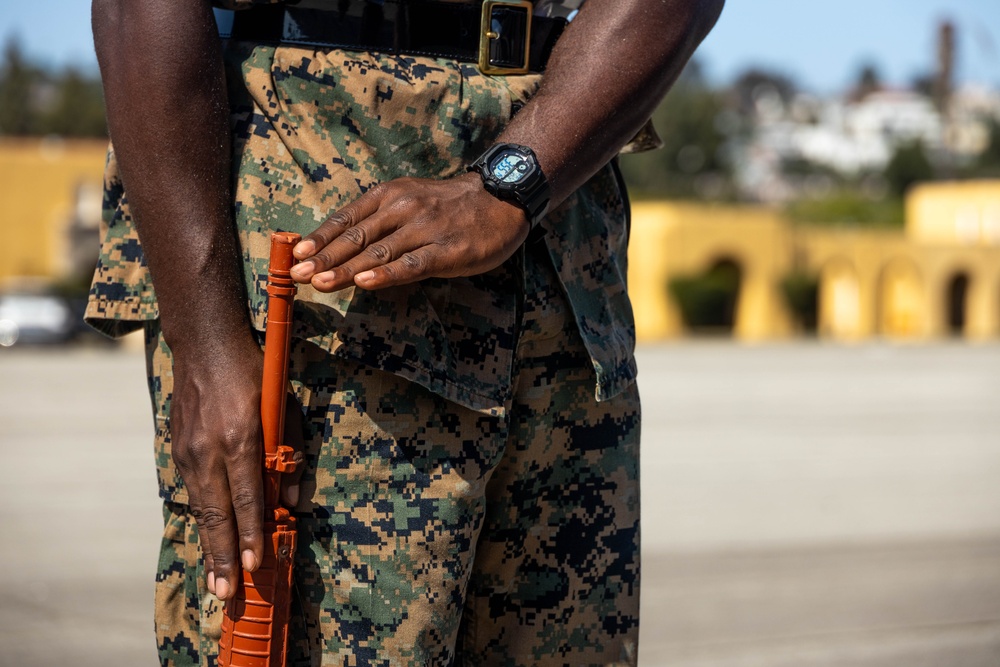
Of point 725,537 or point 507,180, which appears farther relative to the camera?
point 725,537

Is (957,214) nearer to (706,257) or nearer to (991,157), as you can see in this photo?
(706,257)

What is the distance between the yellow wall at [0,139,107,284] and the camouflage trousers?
1244 inches

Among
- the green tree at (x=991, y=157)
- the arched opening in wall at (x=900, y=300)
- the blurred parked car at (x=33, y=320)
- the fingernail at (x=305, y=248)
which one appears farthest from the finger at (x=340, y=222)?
the green tree at (x=991, y=157)

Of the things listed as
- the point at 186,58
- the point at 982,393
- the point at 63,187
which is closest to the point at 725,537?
the point at 186,58

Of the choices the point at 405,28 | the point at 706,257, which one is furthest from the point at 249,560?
the point at 706,257

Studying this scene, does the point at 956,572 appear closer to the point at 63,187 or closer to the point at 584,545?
the point at 584,545

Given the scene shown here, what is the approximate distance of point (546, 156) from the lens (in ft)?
3.87

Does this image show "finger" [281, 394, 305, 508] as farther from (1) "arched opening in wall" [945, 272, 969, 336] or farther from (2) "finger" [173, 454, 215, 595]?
(1) "arched opening in wall" [945, 272, 969, 336]

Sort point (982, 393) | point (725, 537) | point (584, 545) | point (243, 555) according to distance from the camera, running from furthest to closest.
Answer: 1. point (982, 393)
2. point (725, 537)
3. point (584, 545)
4. point (243, 555)

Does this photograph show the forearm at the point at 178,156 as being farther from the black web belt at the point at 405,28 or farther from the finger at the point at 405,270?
the finger at the point at 405,270

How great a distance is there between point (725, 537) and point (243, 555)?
4.48 m

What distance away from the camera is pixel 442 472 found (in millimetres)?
1205

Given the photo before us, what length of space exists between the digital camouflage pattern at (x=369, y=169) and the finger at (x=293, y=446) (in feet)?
0.25

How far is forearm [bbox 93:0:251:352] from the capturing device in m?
1.15
